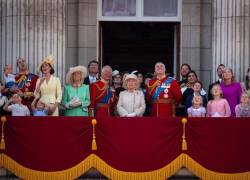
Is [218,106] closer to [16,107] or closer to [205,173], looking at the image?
[205,173]

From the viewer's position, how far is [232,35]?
2095 cm

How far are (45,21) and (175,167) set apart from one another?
5.26 metres

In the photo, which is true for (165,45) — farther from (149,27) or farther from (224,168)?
(224,168)

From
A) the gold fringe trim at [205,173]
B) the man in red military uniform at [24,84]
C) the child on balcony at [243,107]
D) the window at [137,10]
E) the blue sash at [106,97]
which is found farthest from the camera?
the window at [137,10]

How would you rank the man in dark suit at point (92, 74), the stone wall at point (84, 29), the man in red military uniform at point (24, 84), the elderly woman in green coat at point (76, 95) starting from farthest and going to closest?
the stone wall at point (84, 29), the man in dark suit at point (92, 74), the man in red military uniform at point (24, 84), the elderly woman in green coat at point (76, 95)

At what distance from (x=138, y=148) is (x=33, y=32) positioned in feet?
15.1

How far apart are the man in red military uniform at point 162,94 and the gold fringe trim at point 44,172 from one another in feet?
6.11

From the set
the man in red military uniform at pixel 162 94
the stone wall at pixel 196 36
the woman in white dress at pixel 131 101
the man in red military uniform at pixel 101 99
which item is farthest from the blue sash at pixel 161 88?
the stone wall at pixel 196 36

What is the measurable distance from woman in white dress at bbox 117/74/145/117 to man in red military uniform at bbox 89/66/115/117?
1.35ft

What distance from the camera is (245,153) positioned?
1775 centimetres

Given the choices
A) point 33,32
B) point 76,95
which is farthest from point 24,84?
point 33,32

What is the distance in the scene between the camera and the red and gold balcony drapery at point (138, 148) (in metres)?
17.7

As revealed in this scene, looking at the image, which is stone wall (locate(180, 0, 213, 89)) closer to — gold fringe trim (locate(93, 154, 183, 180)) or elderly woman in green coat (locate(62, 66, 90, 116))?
elderly woman in green coat (locate(62, 66, 90, 116))

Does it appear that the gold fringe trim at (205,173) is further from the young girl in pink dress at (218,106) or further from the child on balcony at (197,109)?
the young girl in pink dress at (218,106)
